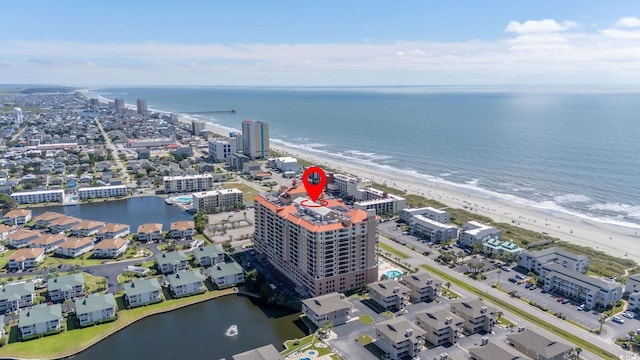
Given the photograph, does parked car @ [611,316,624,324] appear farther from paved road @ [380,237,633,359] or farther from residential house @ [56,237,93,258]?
residential house @ [56,237,93,258]

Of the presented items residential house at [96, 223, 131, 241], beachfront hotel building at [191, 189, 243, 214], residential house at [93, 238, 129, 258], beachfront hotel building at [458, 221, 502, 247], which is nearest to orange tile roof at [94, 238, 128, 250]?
residential house at [93, 238, 129, 258]

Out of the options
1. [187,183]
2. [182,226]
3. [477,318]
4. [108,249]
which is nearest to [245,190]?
[187,183]

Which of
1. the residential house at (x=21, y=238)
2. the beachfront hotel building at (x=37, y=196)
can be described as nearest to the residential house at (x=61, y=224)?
the residential house at (x=21, y=238)

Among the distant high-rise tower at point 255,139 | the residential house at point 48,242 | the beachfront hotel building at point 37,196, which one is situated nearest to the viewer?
the residential house at point 48,242

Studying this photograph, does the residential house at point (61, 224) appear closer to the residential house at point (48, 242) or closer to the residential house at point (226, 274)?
the residential house at point (48, 242)

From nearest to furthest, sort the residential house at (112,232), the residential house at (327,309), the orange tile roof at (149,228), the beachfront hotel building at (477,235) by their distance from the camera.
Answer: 1. the residential house at (327,309)
2. the beachfront hotel building at (477,235)
3. the orange tile roof at (149,228)
4. the residential house at (112,232)

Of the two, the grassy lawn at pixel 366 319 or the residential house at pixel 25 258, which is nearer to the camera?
the grassy lawn at pixel 366 319
